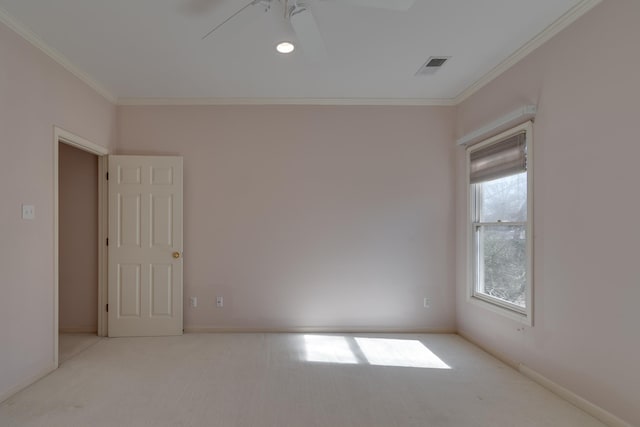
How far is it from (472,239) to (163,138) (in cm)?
380

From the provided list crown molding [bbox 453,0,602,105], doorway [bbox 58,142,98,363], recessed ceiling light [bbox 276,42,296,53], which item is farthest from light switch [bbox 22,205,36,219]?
crown molding [bbox 453,0,602,105]

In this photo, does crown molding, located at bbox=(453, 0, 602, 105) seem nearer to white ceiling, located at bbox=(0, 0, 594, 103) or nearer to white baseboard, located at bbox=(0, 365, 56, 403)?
white ceiling, located at bbox=(0, 0, 594, 103)

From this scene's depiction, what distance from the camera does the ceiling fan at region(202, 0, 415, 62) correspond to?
1788 mm

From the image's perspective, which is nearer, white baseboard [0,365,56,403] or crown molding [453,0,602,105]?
crown molding [453,0,602,105]

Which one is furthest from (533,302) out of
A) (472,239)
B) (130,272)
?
(130,272)

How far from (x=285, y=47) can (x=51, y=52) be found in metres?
2.02

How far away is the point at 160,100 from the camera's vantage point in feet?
12.7

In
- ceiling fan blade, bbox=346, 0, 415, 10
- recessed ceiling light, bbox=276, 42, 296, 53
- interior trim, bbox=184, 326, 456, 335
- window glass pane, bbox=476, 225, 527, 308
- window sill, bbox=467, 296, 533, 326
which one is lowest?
interior trim, bbox=184, 326, 456, 335

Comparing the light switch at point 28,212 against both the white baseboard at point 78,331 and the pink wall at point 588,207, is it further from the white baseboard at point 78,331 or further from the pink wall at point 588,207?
the pink wall at point 588,207

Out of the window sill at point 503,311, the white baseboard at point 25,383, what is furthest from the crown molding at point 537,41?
the white baseboard at point 25,383

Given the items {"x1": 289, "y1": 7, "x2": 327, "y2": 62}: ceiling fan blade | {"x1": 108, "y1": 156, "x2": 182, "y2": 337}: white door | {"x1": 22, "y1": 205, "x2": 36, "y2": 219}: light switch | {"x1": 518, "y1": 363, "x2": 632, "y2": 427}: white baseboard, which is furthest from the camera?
{"x1": 108, "y1": 156, "x2": 182, "y2": 337}: white door

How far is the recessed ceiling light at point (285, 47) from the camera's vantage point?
2.70 metres

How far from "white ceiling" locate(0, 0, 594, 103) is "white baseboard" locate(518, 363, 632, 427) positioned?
2722mm

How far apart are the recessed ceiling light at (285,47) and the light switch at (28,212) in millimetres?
2394
